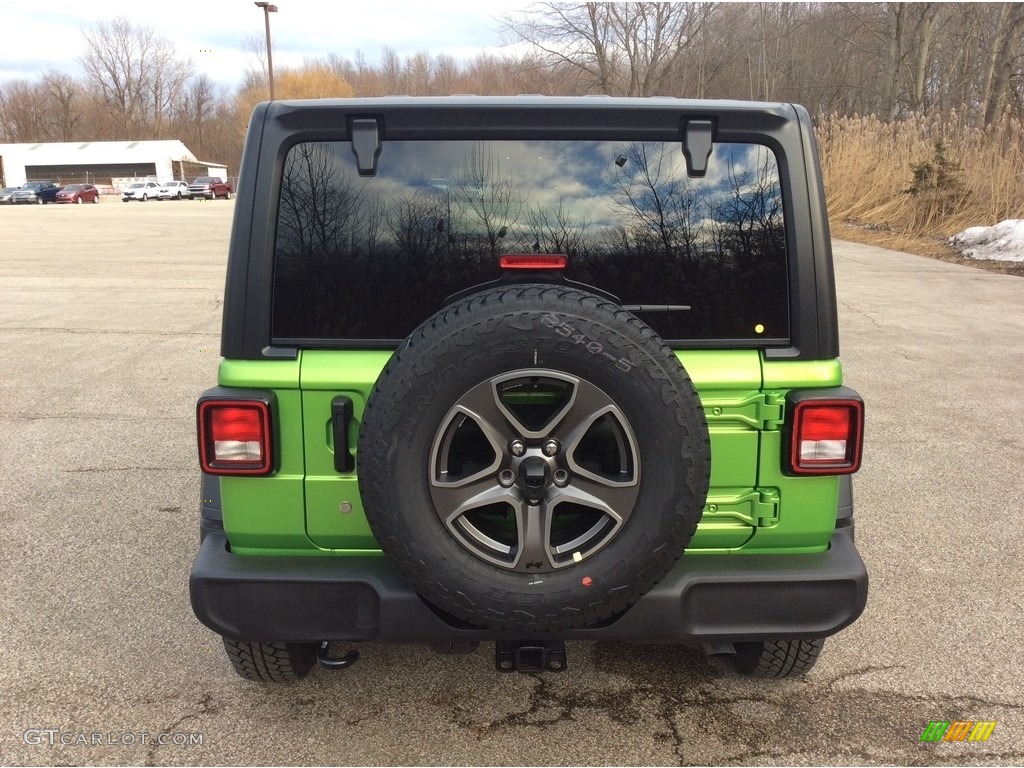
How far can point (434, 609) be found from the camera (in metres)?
2.31

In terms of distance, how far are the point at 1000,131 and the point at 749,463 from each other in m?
18.1

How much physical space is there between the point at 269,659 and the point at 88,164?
89.8 metres

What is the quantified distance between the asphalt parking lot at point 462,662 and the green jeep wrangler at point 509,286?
1.52ft

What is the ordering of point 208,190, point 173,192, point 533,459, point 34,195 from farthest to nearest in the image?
point 173,192
point 208,190
point 34,195
point 533,459

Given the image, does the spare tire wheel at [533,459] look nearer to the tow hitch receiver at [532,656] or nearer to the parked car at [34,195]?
the tow hitch receiver at [532,656]

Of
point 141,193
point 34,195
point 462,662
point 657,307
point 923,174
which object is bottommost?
point 462,662

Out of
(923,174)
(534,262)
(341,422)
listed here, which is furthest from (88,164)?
(534,262)

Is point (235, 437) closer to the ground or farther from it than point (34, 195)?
closer to the ground

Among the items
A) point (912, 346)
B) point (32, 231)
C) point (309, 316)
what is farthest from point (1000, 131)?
point (32, 231)

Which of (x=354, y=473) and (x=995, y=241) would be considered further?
(x=995, y=241)

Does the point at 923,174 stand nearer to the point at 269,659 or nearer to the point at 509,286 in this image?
the point at 509,286

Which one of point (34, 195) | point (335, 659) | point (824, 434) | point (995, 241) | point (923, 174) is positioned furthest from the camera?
point (34, 195)

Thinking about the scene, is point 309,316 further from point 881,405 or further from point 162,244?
point 162,244

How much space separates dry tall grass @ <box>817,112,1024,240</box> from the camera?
16734 mm
